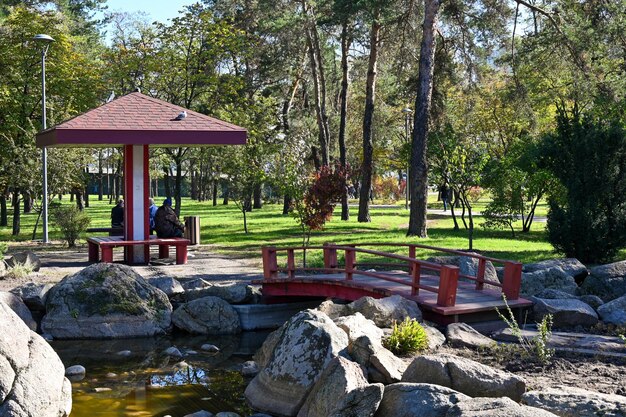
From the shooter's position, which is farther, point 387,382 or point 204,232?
point 204,232

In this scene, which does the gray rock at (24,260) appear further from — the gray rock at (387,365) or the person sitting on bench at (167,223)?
the gray rock at (387,365)

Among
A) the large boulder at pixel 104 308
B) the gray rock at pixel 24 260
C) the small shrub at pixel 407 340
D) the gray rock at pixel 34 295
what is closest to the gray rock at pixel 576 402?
the small shrub at pixel 407 340

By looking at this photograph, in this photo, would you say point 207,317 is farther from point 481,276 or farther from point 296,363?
point 296,363

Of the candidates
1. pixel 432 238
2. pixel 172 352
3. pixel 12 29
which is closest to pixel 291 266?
pixel 172 352

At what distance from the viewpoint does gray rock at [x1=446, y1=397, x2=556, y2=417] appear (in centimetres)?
703

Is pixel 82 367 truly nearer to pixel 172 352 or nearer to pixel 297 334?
pixel 172 352

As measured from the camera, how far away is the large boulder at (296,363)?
9.93 m

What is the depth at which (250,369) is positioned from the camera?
1223cm

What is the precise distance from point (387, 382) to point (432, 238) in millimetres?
17363

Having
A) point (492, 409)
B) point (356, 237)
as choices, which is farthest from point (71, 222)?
point (492, 409)

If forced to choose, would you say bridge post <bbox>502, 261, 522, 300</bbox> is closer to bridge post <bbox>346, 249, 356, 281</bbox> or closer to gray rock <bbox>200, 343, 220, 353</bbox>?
bridge post <bbox>346, 249, 356, 281</bbox>

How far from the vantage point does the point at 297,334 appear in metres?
10.3

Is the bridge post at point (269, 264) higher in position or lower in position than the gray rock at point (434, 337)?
higher

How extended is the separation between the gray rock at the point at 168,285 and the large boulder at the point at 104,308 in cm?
87
